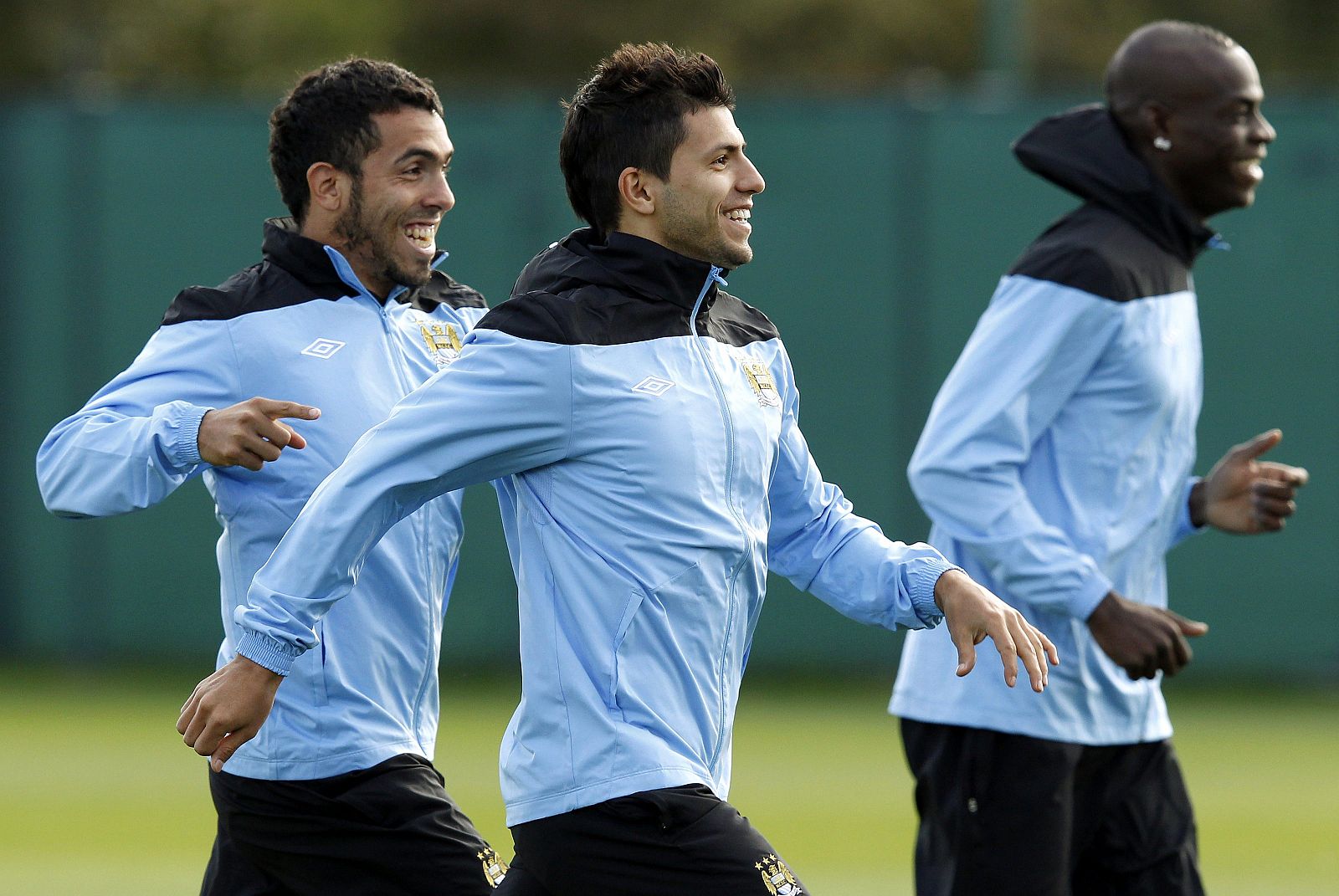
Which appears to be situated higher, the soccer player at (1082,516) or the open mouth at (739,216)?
the open mouth at (739,216)

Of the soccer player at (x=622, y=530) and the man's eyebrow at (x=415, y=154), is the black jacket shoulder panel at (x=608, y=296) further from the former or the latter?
the man's eyebrow at (x=415, y=154)

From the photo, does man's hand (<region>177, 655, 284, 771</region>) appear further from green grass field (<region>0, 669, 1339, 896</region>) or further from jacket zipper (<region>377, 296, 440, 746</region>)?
green grass field (<region>0, 669, 1339, 896</region>)

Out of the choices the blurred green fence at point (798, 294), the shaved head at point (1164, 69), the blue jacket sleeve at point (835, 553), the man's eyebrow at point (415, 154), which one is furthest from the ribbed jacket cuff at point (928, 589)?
the blurred green fence at point (798, 294)

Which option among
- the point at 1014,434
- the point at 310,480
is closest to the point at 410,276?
the point at 310,480

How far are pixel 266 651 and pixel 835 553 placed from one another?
1.25 metres

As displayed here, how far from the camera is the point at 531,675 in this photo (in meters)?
4.17

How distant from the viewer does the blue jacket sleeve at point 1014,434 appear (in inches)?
211

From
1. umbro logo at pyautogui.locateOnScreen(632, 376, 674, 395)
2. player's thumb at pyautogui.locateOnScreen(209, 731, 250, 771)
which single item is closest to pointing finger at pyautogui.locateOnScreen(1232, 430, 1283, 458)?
umbro logo at pyautogui.locateOnScreen(632, 376, 674, 395)

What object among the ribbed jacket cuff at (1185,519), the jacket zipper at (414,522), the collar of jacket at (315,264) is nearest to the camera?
the jacket zipper at (414,522)

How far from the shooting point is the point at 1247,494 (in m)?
5.91

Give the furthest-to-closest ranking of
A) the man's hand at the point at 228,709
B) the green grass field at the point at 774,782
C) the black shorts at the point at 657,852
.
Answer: the green grass field at the point at 774,782, the black shorts at the point at 657,852, the man's hand at the point at 228,709

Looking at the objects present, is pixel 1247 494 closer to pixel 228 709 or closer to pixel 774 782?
pixel 228 709

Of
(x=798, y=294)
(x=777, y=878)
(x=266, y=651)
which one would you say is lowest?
(x=777, y=878)

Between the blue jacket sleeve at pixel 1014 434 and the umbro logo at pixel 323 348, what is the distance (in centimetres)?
154
